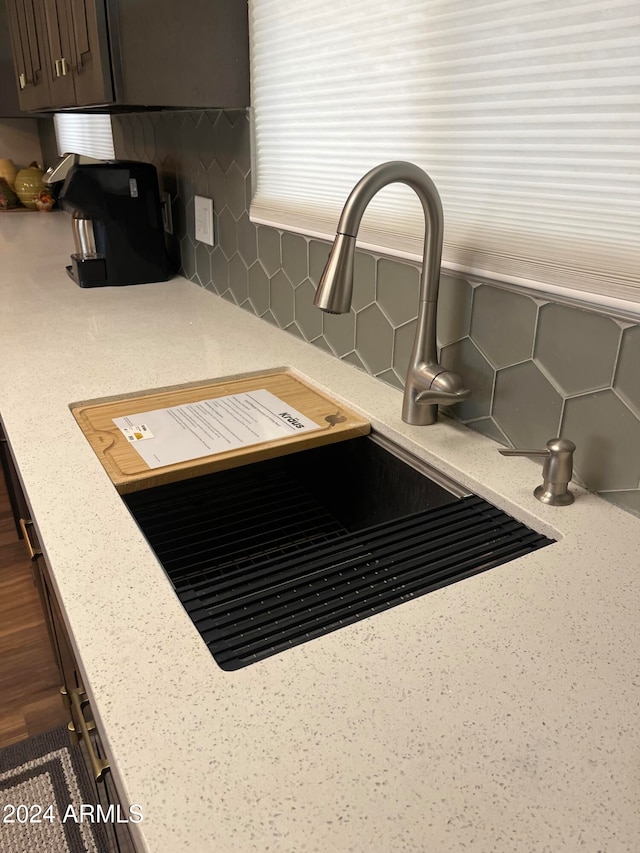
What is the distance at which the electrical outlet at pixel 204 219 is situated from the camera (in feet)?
5.81

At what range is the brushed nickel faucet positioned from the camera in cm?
78

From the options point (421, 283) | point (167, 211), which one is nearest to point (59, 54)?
point (167, 211)

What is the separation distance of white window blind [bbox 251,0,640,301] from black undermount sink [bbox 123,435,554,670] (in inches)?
12.2

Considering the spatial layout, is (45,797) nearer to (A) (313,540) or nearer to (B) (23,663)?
(B) (23,663)

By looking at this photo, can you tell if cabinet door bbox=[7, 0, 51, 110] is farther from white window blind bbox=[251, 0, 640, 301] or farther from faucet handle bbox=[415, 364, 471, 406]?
faucet handle bbox=[415, 364, 471, 406]

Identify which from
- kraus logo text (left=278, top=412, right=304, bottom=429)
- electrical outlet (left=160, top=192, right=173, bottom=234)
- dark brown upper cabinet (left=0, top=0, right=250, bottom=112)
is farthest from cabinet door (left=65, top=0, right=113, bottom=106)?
kraus logo text (left=278, top=412, right=304, bottom=429)

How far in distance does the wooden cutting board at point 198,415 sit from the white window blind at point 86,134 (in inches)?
68.8

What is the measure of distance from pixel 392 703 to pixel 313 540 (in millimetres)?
607

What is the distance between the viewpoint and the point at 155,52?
133 centimetres

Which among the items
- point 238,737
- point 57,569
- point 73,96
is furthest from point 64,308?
point 238,737

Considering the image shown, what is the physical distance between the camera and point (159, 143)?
2061mm

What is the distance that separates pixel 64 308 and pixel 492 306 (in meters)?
1.15

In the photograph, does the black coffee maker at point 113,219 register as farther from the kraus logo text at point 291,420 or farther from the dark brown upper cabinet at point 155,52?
the kraus logo text at point 291,420

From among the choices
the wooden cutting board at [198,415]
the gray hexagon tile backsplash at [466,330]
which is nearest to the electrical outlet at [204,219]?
the gray hexagon tile backsplash at [466,330]
